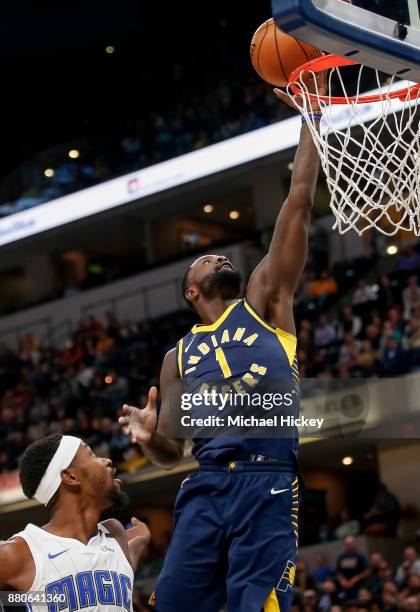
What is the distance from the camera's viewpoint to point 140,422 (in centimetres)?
436

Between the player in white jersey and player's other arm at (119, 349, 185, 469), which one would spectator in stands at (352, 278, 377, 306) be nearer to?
player's other arm at (119, 349, 185, 469)

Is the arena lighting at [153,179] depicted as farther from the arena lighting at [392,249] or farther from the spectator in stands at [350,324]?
the spectator in stands at [350,324]

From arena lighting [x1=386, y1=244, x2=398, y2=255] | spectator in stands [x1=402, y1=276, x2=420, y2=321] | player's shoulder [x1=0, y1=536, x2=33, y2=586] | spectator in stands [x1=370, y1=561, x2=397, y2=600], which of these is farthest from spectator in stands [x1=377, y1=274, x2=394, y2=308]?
player's shoulder [x1=0, y1=536, x2=33, y2=586]

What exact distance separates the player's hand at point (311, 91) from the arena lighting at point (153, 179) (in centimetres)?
1058

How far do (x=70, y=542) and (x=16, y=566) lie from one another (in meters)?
0.27

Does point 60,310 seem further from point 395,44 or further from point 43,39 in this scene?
point 395,44

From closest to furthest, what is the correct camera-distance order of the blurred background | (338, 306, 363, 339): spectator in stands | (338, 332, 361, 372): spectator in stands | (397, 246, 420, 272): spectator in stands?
the blurred background → (338, 332, 361, 372): spectator in stands → (338, 306, 363, 339): spectator in stands → (397, 246, 420, 272): spectator in stands

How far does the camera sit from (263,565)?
432 cm

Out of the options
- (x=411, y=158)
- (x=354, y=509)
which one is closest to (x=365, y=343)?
(x=354, y=509)

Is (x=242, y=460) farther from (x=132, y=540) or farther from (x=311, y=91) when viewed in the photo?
(x=311, y=91)

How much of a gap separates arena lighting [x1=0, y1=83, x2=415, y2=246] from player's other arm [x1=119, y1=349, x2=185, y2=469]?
1107cm

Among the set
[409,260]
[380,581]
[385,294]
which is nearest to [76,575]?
[380,581]

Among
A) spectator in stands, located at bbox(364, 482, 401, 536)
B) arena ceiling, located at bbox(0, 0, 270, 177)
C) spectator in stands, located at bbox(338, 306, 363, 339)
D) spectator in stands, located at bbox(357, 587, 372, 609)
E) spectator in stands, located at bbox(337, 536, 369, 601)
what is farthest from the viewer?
arena ceiling, located at bbox(0, 0, 270, 177)

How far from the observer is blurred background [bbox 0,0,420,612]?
42.5 feet
